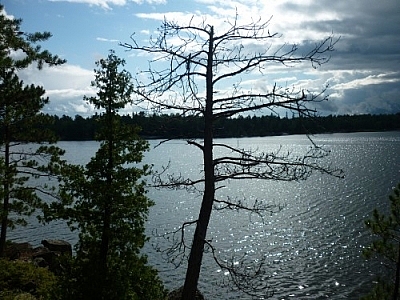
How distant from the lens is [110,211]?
12.5 meters

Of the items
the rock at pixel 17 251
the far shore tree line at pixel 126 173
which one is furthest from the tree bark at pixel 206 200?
the rock at pixel 17 251

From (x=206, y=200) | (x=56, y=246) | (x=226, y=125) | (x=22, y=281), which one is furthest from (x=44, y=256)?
(x=206, y=200)

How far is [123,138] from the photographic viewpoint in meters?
12.9

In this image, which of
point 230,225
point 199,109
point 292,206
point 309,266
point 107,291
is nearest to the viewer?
point 199,109

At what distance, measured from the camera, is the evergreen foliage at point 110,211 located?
12.3 metres

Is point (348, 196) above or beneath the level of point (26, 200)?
beneath

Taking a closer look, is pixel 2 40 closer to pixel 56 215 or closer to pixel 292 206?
pixel 56 215

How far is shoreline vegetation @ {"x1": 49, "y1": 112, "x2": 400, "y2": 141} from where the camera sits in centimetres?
927

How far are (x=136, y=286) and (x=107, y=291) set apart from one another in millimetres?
1030

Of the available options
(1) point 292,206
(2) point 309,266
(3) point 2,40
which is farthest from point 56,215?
(1) point 292,206

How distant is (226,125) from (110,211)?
5411 mm

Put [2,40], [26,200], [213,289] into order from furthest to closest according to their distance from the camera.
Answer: [213,289] < [26,200] < [2,40]

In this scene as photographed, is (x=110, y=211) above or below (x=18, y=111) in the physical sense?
below

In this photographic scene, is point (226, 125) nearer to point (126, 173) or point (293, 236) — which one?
point (126, 173)
